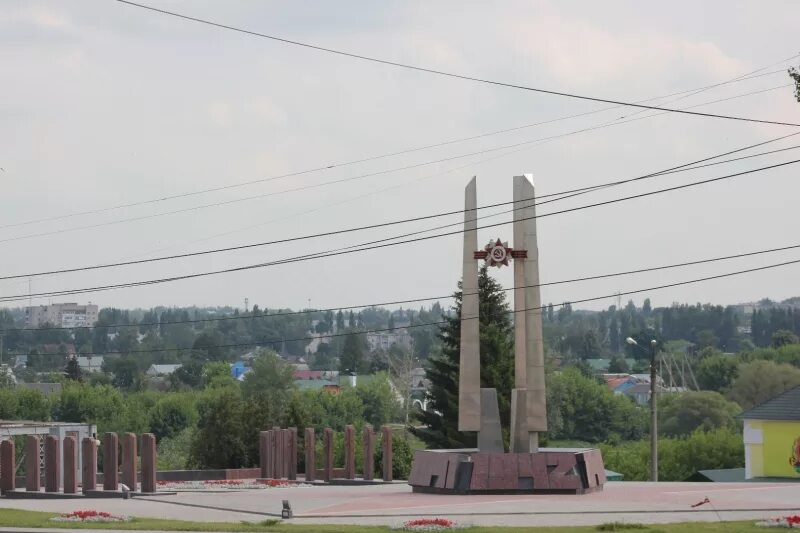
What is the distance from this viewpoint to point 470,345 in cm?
3750

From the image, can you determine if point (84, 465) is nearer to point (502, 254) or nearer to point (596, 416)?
point (502, 254)

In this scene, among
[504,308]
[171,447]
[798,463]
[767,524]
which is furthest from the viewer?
[171,447]

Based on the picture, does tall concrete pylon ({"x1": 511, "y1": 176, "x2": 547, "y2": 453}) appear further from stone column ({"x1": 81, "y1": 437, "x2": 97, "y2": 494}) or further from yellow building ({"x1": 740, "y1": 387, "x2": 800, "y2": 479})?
yellow building ({"x1": 740, "y1": 387, "x2": 800, "y2": 479})

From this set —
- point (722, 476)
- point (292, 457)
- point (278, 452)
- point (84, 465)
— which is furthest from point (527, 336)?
point (722, 476)

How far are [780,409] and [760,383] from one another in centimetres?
7193

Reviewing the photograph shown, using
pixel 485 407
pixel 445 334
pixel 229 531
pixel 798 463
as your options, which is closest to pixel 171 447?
pixel 445 334

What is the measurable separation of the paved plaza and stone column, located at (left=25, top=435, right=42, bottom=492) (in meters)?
1.43

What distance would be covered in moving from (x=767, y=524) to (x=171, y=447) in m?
87.1

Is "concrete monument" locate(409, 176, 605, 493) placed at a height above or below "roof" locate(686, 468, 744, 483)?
above

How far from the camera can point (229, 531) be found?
2706 cm

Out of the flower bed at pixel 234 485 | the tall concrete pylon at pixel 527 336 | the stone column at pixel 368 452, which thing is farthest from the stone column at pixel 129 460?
the tall concrete pylon at pixel 527 336

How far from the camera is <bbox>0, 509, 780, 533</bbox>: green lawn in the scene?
1003 inches

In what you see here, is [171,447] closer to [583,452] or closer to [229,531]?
[583,452]

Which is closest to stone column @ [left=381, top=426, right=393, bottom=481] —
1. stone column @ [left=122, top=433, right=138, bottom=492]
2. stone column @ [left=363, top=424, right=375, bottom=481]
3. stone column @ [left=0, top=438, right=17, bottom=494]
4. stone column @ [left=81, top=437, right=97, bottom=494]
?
stone column @ [left=363, top=424, right=375, bottom=481]
